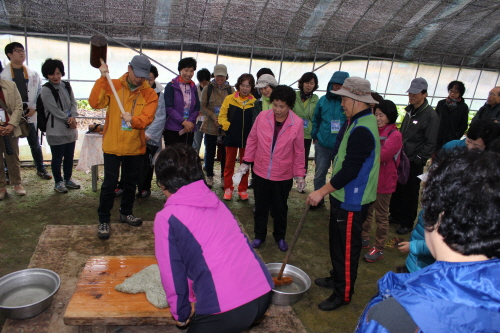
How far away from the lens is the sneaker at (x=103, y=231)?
12.1 feet

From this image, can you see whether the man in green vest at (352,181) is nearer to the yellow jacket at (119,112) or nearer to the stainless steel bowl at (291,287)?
the stainless steel bowl at (291,287)

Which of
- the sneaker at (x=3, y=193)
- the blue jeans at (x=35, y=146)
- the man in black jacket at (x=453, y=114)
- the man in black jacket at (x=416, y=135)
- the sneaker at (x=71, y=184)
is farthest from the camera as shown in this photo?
the man in black jacket at (x=453, y=114)

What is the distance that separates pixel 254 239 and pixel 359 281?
1185 millimetres

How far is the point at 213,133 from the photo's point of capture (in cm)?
521

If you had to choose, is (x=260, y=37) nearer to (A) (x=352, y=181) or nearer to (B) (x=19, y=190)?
(B) (x=19, y=190)

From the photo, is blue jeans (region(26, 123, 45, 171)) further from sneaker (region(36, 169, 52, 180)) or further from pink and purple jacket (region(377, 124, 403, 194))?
pink and purple jacket (region(377, 124, 403, 194))

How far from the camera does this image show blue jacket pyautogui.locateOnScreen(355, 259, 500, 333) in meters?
0.84

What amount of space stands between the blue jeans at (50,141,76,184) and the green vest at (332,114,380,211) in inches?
151

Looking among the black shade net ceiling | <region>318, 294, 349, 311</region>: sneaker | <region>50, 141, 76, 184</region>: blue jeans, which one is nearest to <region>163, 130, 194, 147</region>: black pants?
<region>50, 141, 76, 184</region>: blue jeans

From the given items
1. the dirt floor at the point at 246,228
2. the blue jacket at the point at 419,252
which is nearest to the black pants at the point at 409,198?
the dirt floor at the point at 246,228

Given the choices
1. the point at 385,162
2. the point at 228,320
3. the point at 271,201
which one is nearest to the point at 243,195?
the point at 271,201

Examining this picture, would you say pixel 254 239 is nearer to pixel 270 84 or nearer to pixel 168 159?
pixel 270 84

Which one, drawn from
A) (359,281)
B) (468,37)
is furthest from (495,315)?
(468,37)

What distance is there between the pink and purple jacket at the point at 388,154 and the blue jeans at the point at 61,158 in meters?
4.03
